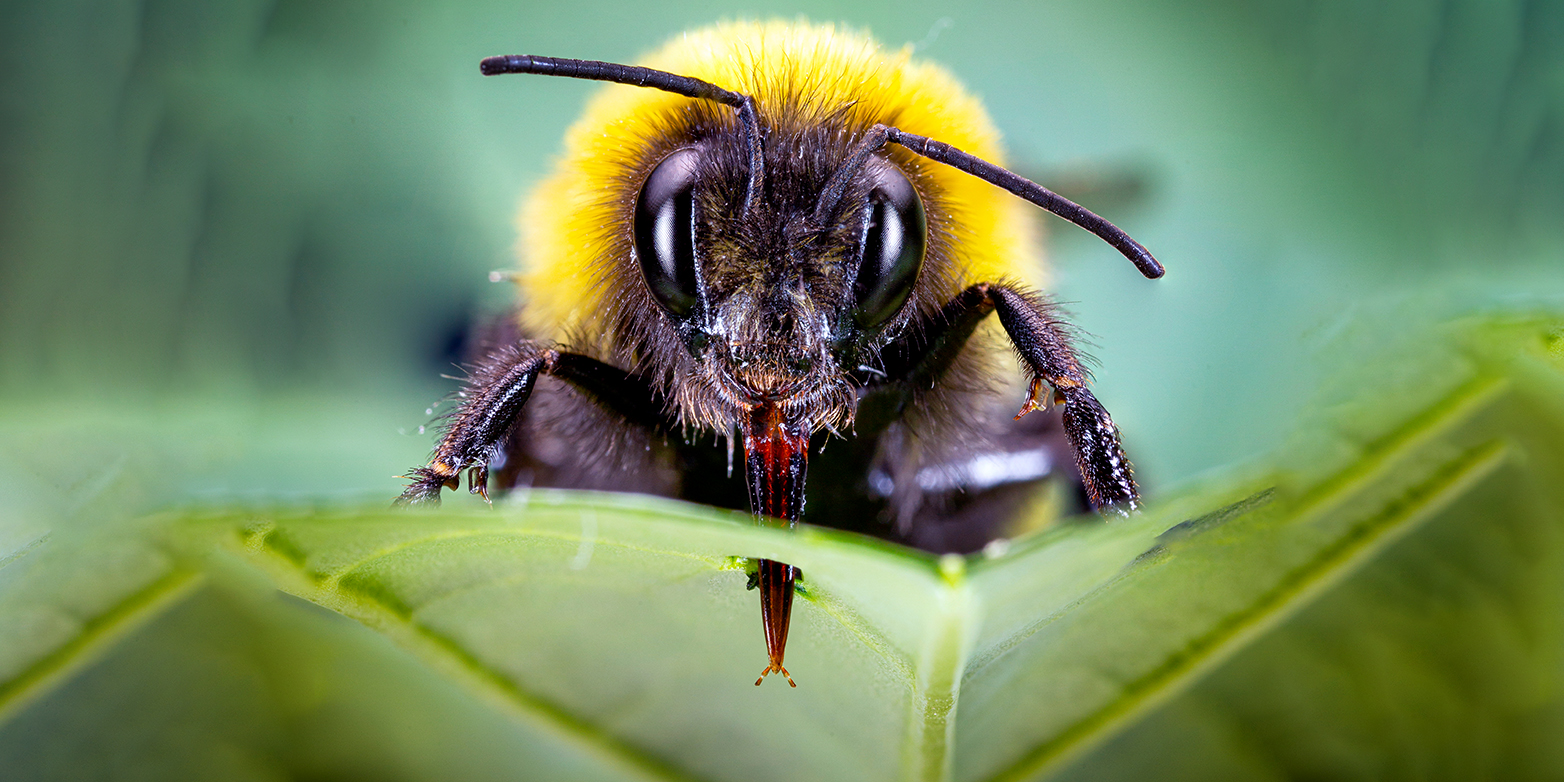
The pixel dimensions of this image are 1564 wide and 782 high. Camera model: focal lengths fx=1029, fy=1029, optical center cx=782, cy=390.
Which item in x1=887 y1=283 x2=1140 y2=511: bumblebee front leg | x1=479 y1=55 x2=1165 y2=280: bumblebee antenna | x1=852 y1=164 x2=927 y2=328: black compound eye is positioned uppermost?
x1=479 y1=55 x2=1165 y2=280: bumblebee antenna

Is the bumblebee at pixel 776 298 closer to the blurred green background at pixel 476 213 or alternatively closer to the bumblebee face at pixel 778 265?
the bumblebee face at pixel 778 265

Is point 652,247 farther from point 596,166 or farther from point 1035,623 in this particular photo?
point 1035,623

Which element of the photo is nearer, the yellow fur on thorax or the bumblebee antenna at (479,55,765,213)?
the bumblebee antenna at (479,55,765,213)

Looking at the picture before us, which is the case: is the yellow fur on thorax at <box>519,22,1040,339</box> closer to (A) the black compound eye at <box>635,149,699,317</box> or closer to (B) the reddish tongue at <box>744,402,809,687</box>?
(A) the black compound eye at <box>635,149,699,317</box>

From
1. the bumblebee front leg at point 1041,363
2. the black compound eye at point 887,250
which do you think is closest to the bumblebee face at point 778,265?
the black compound eye at point 887,250

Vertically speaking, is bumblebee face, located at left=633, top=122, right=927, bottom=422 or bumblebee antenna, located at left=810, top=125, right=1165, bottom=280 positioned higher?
bumblebee antenna, located at left=810, top=125, right=1165, bottom=280

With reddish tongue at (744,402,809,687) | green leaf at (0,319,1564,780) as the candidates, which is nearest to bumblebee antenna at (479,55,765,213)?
reddish tongue at (744,402,809,687)

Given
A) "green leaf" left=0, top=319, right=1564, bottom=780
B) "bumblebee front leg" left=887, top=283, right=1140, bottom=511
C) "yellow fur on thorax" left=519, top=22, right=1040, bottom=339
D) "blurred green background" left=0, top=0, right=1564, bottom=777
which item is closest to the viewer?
"green leaf" left=0, top=319, right=1564, bottom=780
